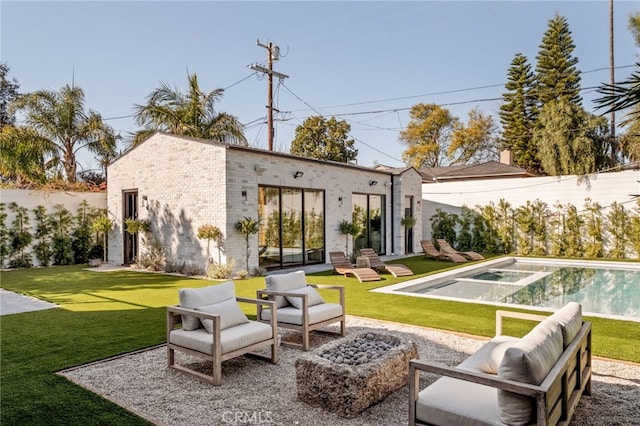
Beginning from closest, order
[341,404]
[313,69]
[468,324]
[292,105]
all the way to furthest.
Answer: [341,404]
[468,324]
[313,69]
[292,105]

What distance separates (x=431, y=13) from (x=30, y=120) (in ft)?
55.3

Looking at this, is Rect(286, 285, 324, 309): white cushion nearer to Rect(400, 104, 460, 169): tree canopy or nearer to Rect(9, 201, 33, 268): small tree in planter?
Rect(9, 201, 33, 268): small tree in planter

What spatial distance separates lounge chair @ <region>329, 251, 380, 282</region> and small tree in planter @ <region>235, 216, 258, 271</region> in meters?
2.43

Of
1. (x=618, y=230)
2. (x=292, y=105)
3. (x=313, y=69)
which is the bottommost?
(x=618, y=230)

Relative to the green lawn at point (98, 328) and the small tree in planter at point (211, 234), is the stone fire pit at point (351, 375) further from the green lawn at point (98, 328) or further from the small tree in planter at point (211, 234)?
the small tree in planter at point (211, 234)

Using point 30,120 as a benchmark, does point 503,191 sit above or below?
below

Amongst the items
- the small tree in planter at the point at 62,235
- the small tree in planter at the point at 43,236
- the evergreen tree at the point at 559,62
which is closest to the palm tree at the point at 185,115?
the small tree in planter at the point at 62,235

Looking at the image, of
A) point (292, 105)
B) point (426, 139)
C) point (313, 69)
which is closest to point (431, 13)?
point (313, 69)

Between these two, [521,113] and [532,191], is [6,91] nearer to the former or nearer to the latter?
[532,191]

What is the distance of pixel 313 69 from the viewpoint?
21.8 meters

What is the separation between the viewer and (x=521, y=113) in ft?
89.8

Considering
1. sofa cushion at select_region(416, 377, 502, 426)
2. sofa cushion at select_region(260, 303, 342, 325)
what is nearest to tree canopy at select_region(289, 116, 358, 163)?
sofa cushion at select_region(260, 303, 342, 325)

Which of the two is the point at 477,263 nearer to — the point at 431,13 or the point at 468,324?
the point at 468,324

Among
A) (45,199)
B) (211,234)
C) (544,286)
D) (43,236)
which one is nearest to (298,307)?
(211,234)
